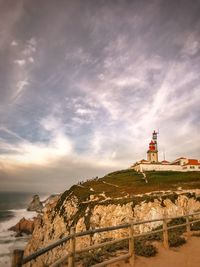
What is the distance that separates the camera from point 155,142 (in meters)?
134

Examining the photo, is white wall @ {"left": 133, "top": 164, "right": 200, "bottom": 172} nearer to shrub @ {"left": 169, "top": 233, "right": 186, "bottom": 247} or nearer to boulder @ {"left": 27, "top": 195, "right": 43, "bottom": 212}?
boulder @ {"left": 27, "top": 195, "right": 43, "bottom": 212}

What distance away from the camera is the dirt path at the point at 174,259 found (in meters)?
11.7

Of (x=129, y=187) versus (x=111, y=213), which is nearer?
(x=111, y=213)

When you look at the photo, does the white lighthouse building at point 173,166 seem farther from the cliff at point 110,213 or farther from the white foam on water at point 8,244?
the cliff at point 110,213

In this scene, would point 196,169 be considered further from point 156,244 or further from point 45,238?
point 156,244

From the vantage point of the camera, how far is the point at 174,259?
1270 cm

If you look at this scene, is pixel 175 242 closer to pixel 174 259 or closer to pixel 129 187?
pixel 174 259

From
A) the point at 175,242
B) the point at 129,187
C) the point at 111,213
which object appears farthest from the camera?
the point at 129,187

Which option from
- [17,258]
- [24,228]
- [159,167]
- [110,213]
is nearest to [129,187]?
[110,213]

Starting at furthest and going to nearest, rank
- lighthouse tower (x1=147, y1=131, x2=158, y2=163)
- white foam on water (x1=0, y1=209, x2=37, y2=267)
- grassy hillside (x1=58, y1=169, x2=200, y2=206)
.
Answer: lighthouse tower (x1=147, y1=131, x2=158, y2=163)
grassy hillside (x1=58, y1=169, x2=200, y2=206)
white foam on water (x1=0, y1=209, x2=37, y2=267)

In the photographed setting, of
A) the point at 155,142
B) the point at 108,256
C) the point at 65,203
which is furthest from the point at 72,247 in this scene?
the point at 155,142

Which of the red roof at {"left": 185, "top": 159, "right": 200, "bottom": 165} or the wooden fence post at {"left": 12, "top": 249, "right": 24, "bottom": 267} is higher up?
the red roof at {"left": 185, "top": 159, "right": 200, "bottom": 165}

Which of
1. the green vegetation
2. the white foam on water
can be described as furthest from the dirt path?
the white foam on water

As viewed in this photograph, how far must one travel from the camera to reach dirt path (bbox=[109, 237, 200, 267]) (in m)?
11.7
